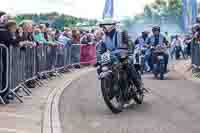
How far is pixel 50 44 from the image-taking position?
66.2 feet

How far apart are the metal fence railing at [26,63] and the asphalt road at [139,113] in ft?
3.76

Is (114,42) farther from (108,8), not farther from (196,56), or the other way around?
(108,8)

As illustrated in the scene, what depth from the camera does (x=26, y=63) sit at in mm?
15430

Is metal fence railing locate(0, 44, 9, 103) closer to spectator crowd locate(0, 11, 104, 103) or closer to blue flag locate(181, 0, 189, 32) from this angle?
spectator crowd locate(0, 11, 104, 103)

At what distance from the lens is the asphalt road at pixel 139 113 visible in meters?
9.65

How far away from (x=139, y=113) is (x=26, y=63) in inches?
193

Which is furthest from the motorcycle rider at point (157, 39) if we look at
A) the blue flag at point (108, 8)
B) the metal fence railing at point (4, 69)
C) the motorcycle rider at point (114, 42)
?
the metal fence railing at point (4, 69)

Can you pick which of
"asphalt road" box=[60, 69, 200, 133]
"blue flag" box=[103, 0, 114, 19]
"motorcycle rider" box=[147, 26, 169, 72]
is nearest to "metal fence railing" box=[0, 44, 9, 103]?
"asphalt road" box=[60, 69, 200, 133]

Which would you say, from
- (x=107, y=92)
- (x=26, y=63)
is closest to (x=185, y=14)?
(x=26, y=63)

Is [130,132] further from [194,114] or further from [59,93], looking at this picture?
[59,93]

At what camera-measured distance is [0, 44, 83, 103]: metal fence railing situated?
12.3m

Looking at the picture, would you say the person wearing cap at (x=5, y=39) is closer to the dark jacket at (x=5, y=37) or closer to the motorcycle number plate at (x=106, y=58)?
the dark jacket at (x=5, y=37)

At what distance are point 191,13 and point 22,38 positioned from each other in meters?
13.2

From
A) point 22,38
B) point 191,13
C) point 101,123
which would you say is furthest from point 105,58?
point 191,13
